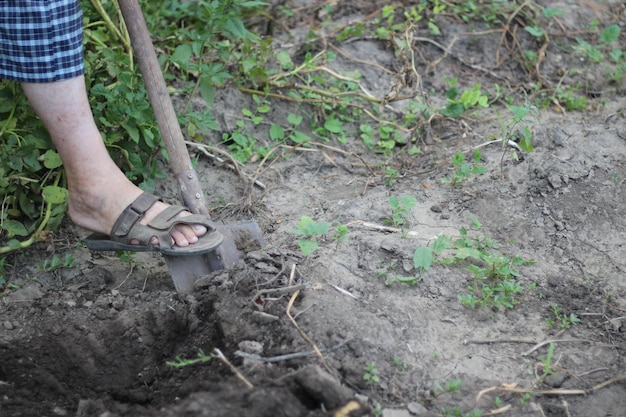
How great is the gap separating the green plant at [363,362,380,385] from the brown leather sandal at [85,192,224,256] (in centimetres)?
69

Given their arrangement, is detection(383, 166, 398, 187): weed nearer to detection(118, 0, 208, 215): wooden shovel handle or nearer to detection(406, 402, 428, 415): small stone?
detection(118, 0, 208, 215): wooden shovel handle

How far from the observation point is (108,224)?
8.50 feet

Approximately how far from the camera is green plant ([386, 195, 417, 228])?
2779mm

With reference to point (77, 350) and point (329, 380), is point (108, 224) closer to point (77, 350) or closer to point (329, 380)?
point (77, 350)

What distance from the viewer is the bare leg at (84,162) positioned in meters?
2.42

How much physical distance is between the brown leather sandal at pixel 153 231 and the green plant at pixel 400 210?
67cm

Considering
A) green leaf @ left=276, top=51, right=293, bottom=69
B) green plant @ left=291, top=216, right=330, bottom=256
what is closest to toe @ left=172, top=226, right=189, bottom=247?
green plant @ left=291, top=216, right=330, bottom=256

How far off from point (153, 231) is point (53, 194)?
1.68 feet

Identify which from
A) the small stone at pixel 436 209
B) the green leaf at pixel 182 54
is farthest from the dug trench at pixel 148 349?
the green leaf at pixel 182 54

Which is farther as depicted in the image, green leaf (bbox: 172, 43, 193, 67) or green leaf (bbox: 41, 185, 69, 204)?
green leaf (bbox: 172, 43, 193, 67)

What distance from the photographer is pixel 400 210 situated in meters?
2.79

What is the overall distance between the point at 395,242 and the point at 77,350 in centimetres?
115

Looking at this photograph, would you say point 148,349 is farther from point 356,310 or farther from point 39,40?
point 39,40

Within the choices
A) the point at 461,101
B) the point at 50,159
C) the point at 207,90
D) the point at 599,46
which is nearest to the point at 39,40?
the point at 50,159
